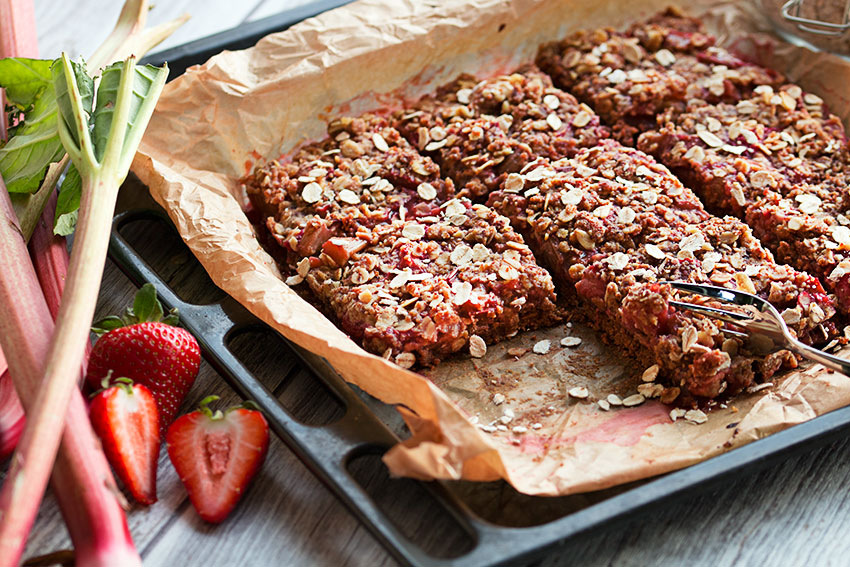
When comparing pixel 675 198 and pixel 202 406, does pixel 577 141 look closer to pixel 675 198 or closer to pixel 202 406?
pixel 675 198

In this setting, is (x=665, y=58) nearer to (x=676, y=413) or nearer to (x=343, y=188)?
(x=343, y=188)

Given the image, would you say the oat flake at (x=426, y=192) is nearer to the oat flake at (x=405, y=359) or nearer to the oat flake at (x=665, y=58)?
the oat flake at (x=405, y=359)

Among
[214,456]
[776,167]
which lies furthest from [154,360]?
[776,167]

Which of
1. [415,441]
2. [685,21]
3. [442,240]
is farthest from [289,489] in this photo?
[685,21]

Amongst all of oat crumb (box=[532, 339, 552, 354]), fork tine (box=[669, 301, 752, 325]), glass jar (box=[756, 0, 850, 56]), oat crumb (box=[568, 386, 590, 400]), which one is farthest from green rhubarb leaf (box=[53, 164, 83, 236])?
glass jar (box=[756, 0, 850, 56])

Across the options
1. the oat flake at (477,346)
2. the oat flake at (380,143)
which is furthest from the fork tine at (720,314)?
the oat flake at (380,143)
